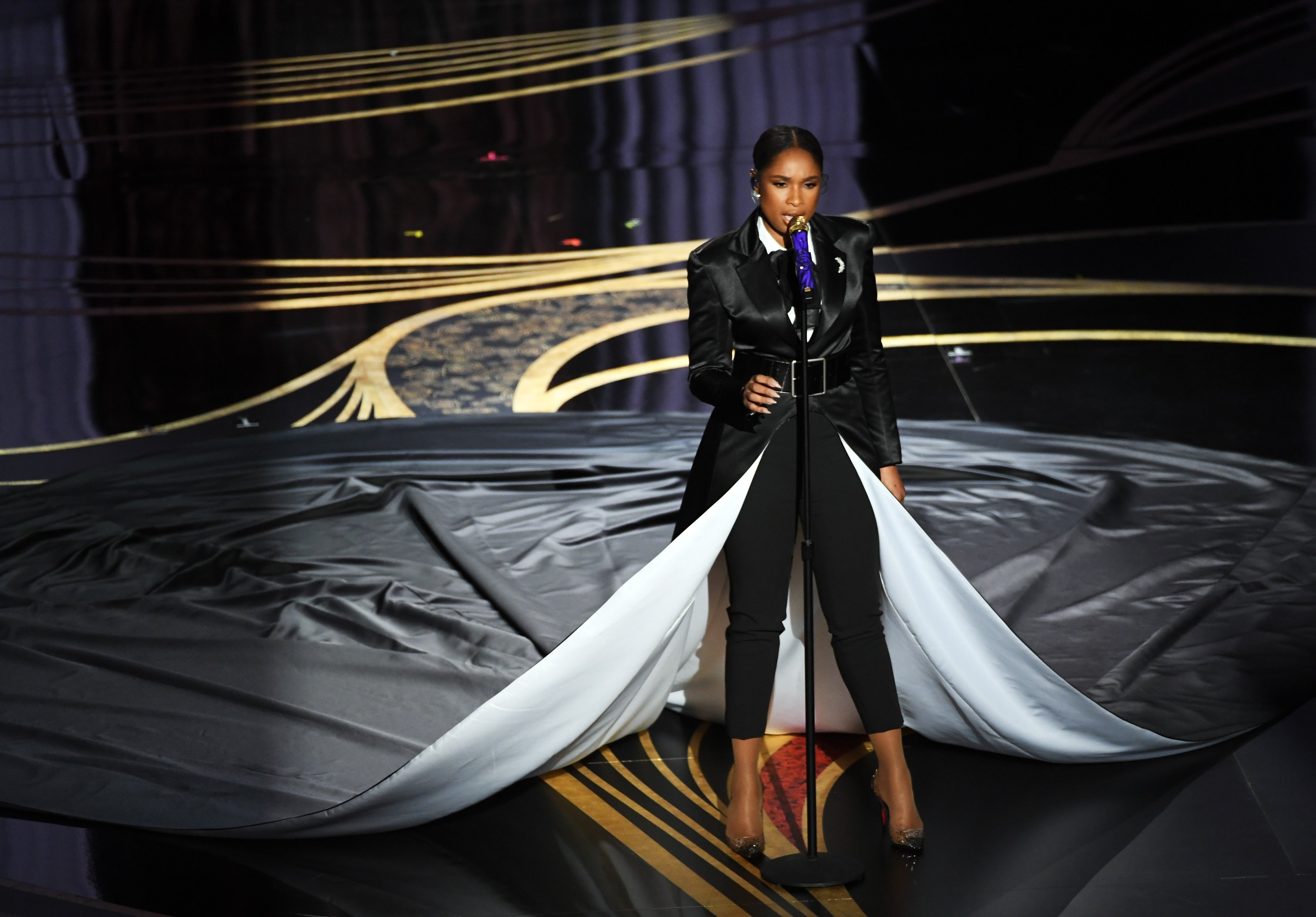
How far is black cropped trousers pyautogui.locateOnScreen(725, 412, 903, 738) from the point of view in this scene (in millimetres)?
2324

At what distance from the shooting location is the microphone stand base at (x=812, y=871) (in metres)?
2.22

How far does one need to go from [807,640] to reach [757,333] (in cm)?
50

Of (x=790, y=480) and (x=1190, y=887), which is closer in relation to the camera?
(x=1190, y=887)

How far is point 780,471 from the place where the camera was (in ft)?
7.66

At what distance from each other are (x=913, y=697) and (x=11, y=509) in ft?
8.77

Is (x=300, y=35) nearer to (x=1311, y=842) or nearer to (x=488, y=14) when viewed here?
(x=488, y=14)

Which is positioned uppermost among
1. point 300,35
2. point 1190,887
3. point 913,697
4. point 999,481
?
point 300,35

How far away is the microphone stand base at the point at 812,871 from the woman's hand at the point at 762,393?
724 mm

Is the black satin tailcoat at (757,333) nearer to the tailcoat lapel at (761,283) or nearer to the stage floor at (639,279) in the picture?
the tailcoat lapel at (761,283)

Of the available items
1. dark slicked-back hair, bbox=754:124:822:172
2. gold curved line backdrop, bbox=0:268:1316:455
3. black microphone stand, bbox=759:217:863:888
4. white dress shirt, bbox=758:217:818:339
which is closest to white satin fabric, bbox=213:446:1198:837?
black microphone stand, bbox=759:217:863:888

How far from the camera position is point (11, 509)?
13.1ft

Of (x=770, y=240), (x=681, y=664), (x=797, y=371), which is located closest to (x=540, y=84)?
(x=681, y=664)

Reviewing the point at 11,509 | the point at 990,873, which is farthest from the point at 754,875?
the point at 11,509

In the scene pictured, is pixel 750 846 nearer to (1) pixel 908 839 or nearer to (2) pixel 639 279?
(1) pixel 908 839
